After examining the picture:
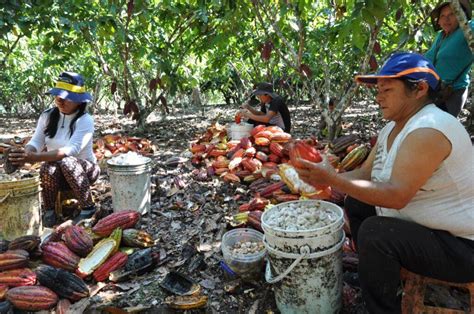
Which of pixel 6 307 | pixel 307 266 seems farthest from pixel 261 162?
pixel 6 307

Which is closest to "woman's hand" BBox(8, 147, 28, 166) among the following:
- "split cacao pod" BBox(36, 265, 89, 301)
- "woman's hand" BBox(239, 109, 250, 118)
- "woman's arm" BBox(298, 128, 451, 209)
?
"split cacao pod" BBox(36, 265, 89, 301)

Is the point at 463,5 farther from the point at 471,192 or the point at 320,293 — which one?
the point at 320,293

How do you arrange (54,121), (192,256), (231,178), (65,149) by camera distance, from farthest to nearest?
(231,178)
(54,121)
(65,149)
(192,256)

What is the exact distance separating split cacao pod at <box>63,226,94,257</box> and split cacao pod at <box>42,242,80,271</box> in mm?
36

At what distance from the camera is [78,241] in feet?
8.79

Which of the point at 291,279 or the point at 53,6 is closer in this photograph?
the point at 291,279

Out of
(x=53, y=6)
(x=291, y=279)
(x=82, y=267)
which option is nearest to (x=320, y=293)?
(x=291, y=279)

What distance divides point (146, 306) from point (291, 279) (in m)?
0.87

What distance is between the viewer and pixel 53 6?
5.32 metres

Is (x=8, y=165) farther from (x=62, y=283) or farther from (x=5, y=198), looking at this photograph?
(x=62, y=283)

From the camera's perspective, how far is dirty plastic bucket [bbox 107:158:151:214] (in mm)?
3342

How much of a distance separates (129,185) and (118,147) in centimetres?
256

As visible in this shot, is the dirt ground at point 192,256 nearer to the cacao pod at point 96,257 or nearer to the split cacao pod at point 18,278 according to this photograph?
the cacao pod at point 96,257

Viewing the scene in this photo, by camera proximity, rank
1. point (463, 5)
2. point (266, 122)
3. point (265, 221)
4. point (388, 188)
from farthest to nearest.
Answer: point (266, 122)
point (463, 5)
point (265, 221)
point (388, 188)
